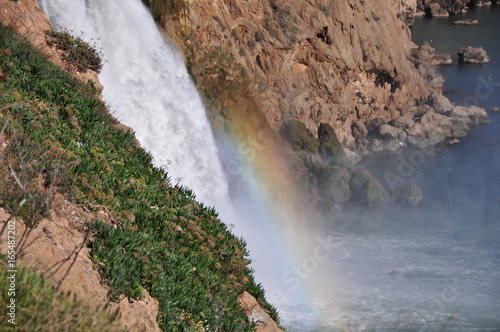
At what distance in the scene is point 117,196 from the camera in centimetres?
916

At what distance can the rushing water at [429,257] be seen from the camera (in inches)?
682

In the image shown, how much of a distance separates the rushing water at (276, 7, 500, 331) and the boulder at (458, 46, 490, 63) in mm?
15320

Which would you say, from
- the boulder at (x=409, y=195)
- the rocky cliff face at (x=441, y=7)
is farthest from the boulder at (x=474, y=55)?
the boulder at (x=409, y=195)

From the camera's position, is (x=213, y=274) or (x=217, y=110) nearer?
(x=213, y=274)

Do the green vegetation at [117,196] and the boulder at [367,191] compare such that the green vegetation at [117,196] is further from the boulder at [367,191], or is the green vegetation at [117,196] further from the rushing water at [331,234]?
the boulder at [367,191]

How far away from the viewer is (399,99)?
3766 centimetres

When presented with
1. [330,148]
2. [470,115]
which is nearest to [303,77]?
[330,148]

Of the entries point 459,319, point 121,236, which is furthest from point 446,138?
point 121,236

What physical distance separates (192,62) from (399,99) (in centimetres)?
1738

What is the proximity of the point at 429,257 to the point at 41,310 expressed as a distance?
60.1 feet

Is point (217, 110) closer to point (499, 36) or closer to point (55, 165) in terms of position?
point (55, 165)

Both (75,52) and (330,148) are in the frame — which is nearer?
(75,52)

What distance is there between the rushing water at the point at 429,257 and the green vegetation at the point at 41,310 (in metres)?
7.43

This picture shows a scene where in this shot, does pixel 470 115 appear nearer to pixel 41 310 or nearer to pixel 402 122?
pixel 402 122
